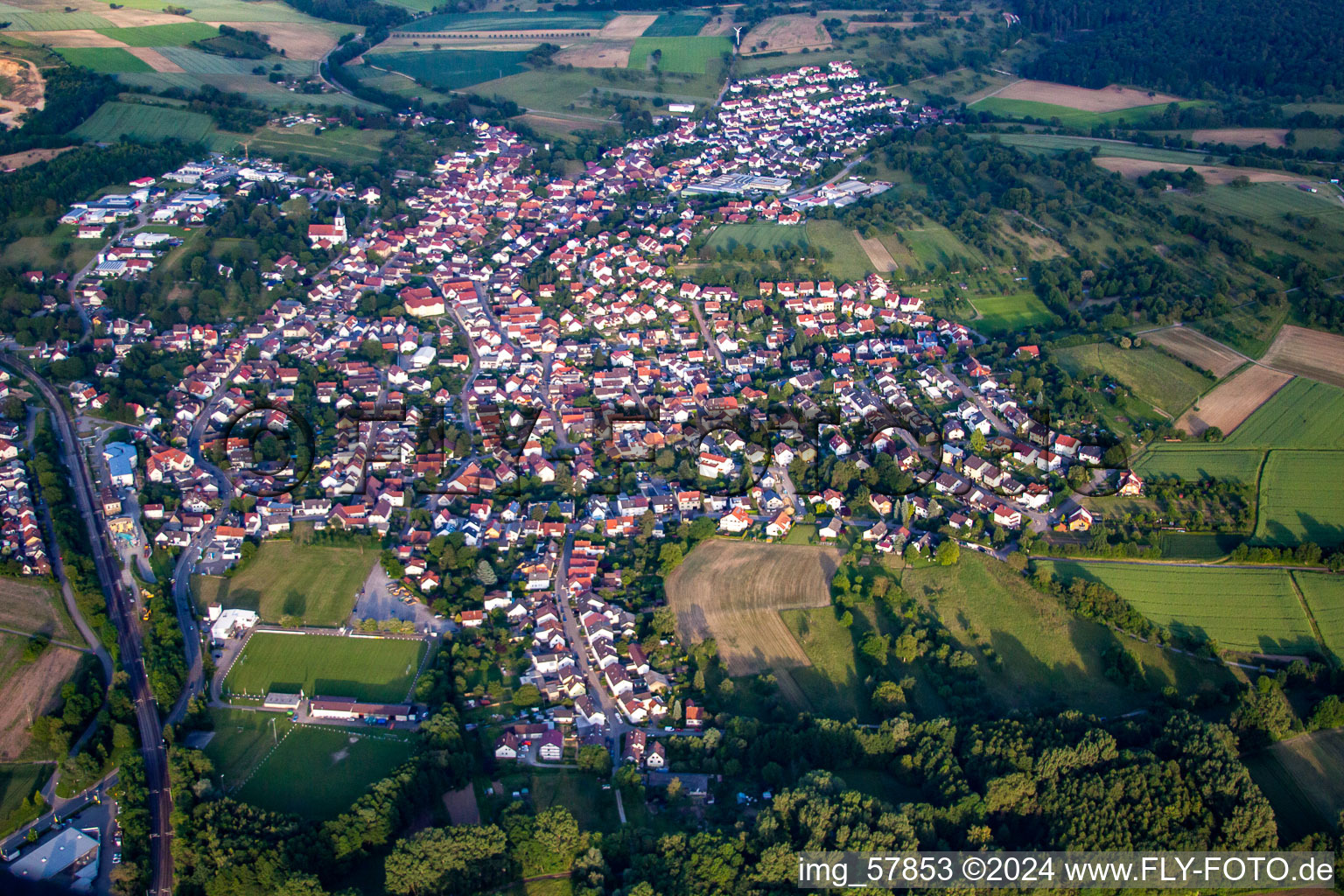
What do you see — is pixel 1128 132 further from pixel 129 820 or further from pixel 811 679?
pixel 129 820

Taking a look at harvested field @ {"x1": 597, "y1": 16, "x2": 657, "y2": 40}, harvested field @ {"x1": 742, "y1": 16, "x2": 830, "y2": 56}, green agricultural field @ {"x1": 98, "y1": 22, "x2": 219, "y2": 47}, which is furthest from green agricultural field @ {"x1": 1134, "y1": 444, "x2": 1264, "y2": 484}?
green agricultural field @ {"x1": 98, "y1": 22, "x2": 219, "y2": 47}

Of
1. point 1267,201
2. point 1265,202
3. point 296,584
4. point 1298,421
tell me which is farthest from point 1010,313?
point 296,584

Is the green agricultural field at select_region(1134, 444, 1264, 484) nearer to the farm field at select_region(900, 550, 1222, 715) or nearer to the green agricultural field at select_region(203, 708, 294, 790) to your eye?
the farm field at select_region(900, 550, 1222, 715)

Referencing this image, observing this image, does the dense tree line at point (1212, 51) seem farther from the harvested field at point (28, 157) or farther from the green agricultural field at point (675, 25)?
the harvested field at point (28, 157)

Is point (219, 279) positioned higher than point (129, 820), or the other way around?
point (219, 279)

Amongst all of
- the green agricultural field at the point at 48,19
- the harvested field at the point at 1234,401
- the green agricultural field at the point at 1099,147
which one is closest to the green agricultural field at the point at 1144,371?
the harvested field at the point at 1234,401

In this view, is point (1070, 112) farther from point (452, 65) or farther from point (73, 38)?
point (73, 38)

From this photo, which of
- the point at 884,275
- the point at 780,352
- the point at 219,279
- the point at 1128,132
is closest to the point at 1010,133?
the point at 1128,132
